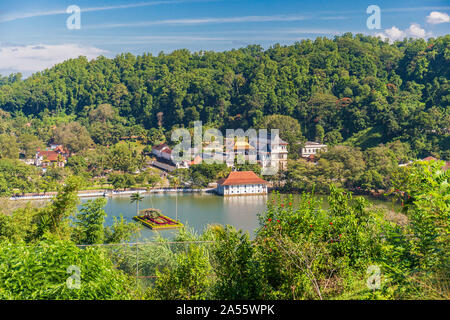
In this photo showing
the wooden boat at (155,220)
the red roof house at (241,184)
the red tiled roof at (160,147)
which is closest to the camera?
the wooden boat at (155,220)

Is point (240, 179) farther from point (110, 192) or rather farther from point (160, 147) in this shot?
point (160, 147)

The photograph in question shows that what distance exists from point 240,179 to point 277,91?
37.8 ft

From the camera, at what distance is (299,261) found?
3.05m

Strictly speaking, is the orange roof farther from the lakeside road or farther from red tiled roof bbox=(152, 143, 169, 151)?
red tiled roof bbox=(152, 143, 169, 151)

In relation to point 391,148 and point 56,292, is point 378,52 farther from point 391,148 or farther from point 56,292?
point 56,292

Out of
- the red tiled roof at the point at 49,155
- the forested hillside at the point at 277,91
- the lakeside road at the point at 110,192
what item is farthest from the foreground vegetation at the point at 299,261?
the red tiled roof at the point at 49,155

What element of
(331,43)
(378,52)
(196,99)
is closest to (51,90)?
(196,99)

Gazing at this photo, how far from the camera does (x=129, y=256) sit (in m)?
5.27

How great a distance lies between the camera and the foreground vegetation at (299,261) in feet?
8.46

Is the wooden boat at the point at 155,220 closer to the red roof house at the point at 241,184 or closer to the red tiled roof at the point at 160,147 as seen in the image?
the red roof house at the point at 241,184

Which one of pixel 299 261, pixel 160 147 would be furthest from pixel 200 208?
pixel 299 261

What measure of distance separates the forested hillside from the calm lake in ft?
26.2

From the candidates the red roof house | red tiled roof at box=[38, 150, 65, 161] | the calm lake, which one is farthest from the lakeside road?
red tiled roof at box=[38, 150, 65, 161]

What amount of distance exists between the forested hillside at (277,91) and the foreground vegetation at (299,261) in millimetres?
17724
